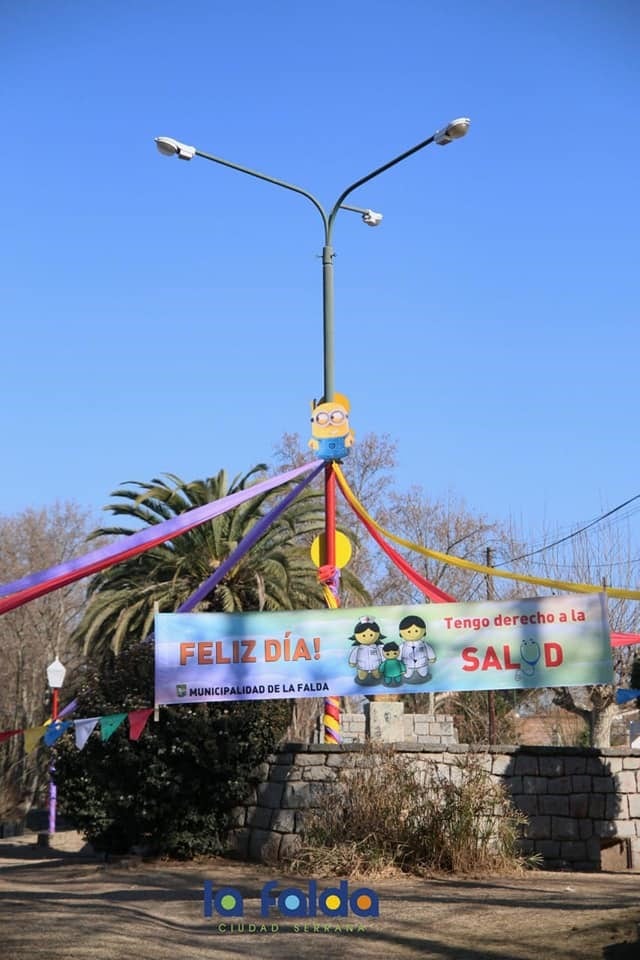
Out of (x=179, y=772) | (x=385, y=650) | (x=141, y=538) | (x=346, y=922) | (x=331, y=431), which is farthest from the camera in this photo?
(x=179, y=772)

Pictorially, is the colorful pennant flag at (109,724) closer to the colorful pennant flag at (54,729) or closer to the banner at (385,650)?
the colorful pennant flag at (54,729)

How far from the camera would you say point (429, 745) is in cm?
1333

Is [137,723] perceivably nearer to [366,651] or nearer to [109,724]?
[109,724]

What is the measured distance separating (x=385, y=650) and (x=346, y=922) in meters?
4.79

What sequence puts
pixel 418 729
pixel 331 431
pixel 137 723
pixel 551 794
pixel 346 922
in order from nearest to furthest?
pixel 346 922 → pixel 137 723 → pixel 551 794 → pixel 331 431 → pixel 418 729

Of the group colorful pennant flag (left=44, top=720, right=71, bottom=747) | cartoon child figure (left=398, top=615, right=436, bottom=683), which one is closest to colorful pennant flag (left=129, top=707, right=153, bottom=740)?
colorful pennant flag (left=44, top=720, right=71, bottom=747)

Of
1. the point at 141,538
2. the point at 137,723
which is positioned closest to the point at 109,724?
the point at 137,723

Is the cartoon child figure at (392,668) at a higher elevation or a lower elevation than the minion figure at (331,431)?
lower

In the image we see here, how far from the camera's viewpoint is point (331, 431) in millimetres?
13898

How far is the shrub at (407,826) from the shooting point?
1151 centimetres

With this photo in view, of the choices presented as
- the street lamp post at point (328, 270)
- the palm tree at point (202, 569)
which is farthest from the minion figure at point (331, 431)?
the palm tree at point (202, 569)

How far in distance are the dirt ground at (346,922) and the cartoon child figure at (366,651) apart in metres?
2.46

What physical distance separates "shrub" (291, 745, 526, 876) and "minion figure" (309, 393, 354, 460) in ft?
12.6

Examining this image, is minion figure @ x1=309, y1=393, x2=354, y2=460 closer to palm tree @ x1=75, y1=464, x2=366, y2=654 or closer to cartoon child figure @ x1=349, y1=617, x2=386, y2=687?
cartoon child figure @ x1=349, y1=617, x2=386, y2=687
